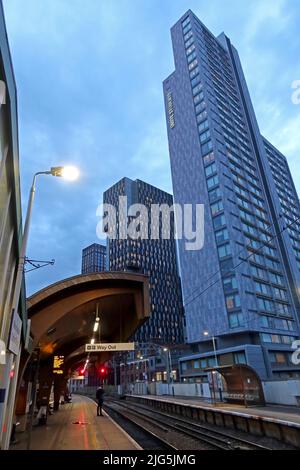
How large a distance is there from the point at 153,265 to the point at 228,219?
81.3 metres

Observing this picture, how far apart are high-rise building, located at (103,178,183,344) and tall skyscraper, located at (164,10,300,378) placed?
62.0 metres

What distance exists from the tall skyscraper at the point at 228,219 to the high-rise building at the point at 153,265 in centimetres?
6198

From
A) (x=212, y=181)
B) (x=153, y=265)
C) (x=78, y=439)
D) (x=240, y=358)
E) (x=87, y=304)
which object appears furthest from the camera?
(x=153, y=265)

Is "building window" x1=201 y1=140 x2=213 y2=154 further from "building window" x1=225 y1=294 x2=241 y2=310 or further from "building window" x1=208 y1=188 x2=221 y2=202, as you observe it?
"building window" x1=225 y1=294 x2=241 y2=310

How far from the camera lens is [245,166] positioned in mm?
73062

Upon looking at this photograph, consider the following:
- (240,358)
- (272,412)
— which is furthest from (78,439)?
(240,358)

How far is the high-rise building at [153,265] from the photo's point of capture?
123m

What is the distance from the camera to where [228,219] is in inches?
2282

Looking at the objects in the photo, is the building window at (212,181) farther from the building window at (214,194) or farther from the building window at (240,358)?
the building window at (240,358)

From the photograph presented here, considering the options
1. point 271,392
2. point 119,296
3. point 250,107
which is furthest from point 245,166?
point 119,296

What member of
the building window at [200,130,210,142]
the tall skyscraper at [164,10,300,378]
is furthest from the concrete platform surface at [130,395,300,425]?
the building window at [200,130,210,142]

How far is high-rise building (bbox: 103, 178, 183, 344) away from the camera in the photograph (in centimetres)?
12262

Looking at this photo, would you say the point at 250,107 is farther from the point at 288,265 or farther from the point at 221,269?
the point at 221,269

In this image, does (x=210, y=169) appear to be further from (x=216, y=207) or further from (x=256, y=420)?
(x=256, y=420)
